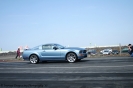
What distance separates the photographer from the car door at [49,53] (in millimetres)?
13961

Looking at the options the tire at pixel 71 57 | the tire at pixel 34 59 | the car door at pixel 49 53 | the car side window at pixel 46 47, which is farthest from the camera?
the tire at pixel 34 59

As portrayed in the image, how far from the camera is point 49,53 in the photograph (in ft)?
Answer: 46.5

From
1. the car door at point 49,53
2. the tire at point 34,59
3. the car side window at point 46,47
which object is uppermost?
the car side window at point 46,47

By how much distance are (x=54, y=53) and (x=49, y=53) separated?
0.42 meters

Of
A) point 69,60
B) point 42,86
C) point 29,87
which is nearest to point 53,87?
point 42,86

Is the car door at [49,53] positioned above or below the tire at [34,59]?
above

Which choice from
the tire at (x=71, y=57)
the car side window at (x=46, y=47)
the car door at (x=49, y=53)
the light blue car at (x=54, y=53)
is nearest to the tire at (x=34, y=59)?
the light blue car at (x=54, y=53)

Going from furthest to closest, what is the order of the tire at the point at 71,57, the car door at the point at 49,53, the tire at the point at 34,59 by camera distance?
the tire at the point at 34,59
the car door at the point at 49,53
the tire at the point at 71,57

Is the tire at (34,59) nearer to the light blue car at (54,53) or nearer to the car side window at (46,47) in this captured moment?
the light blue car at (54,53)

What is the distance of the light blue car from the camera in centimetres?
1366

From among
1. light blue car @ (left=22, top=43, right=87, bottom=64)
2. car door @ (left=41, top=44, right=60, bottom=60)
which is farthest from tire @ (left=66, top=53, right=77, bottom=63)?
car door @ (left=41, top=44, right=60, bottom=60)

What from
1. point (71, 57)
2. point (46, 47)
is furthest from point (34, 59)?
point (71, 57)

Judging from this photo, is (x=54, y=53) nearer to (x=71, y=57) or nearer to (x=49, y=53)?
(x=49, y=53)

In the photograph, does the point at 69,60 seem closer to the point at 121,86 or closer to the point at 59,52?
the point at 59,52
